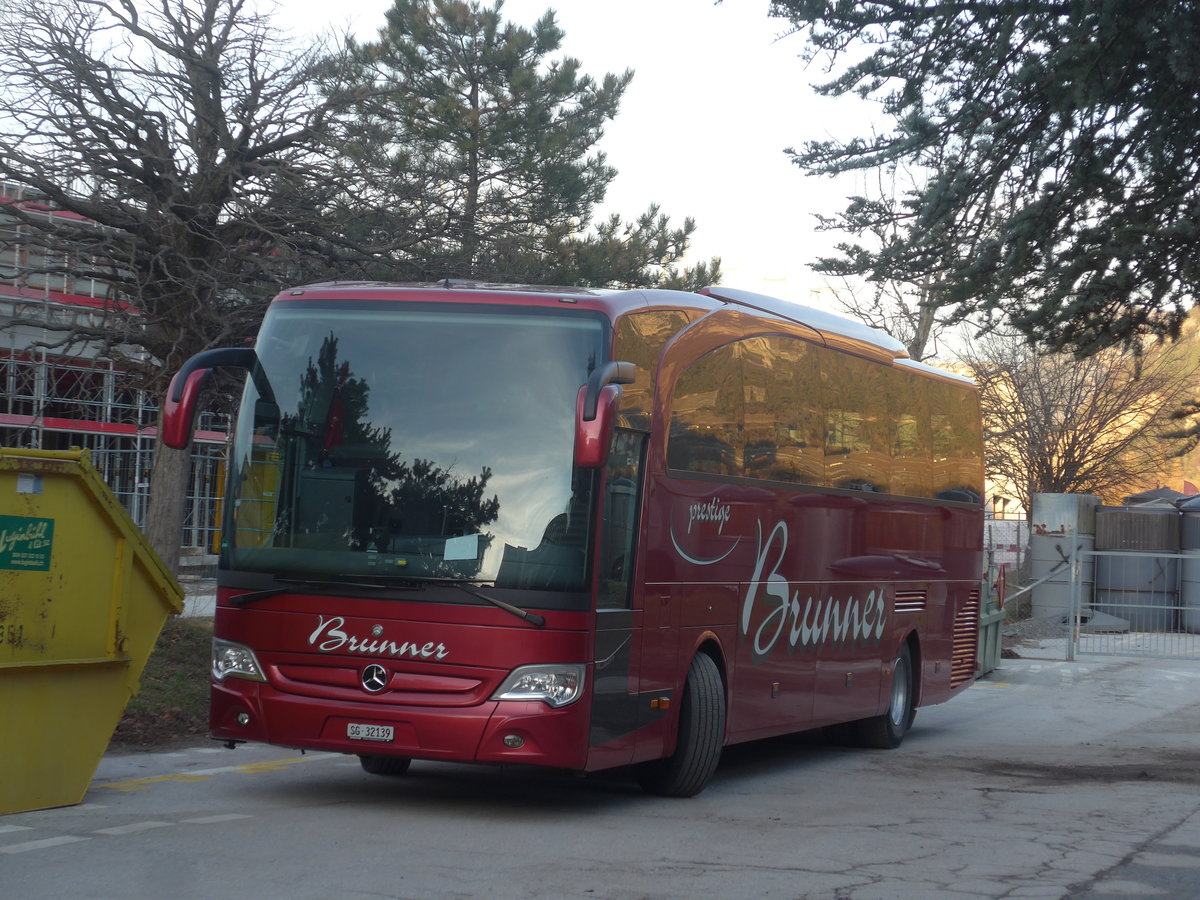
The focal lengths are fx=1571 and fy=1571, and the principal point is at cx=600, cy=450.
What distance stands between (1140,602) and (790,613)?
23.3 meters

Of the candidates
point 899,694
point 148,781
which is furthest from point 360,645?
point 899,694

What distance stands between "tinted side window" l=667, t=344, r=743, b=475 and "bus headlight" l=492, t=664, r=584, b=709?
1.75 m

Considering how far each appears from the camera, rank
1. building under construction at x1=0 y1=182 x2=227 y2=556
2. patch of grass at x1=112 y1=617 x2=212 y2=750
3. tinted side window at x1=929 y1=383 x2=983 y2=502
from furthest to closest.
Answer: building under construction at x1=0 y1=182 x2=227 y2=556 < tinted side window at x1=929 y1=383 x2=983 y2=502 < patch of grass at x1=112 y1=617 x2=212 y2=750

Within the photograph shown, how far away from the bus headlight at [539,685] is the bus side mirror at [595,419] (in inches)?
47.3

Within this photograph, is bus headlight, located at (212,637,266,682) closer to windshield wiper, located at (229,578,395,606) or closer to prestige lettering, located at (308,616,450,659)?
windshield wiper, located at (229,578,395,606)

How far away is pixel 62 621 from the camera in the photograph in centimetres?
883

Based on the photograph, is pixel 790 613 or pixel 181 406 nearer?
pixel 181 406

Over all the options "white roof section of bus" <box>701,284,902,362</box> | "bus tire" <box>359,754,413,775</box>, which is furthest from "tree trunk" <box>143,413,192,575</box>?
"white roof section of bus" <box>701,284,902,362</box>

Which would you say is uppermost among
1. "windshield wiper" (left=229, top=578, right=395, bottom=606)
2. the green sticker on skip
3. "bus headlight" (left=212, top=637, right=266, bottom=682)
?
the green sticker on skip

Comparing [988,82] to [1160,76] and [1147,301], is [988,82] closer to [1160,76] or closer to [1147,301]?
[1160,76]

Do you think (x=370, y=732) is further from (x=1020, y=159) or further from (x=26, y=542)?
(x=1020, y=159)

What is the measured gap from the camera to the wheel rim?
47.6 feet

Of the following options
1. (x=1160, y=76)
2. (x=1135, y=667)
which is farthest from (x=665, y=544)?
(x=1135, y=667)

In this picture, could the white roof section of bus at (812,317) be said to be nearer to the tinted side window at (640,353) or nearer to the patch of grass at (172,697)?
the tinted side window at (640,353)
